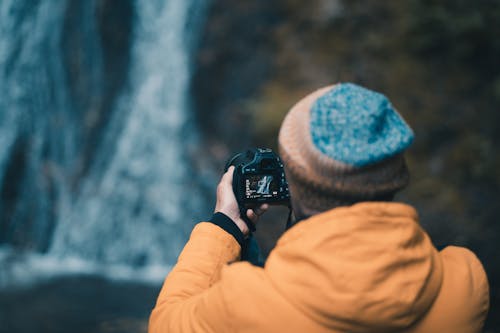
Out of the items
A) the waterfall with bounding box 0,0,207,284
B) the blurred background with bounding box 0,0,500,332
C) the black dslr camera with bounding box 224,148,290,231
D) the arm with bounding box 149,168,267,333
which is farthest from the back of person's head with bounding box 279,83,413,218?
the waterfall with bounding box 0,0,207,284

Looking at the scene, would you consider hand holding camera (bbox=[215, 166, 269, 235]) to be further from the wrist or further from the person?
the person

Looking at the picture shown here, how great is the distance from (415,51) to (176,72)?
3.31 m

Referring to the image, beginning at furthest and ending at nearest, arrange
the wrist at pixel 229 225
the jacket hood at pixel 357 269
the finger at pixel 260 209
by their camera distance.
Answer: the finger at pixel 260 209 → the wrist at pixel 229 225 → the jacket hood at pixel 357 269

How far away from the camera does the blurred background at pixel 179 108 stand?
613 centimetres

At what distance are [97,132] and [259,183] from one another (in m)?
5.78

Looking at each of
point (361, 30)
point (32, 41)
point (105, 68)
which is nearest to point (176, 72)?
point (105, 68)

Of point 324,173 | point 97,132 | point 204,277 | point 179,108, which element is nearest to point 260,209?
point 204,277

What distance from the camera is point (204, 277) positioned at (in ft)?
4.22

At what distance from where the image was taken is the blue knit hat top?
102cm

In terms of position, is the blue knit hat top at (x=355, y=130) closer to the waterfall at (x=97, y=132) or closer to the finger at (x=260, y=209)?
the finger at (x=260, y=209)

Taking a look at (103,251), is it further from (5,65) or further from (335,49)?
(335,49)

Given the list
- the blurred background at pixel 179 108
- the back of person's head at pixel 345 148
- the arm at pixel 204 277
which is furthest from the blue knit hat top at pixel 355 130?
the blurred background at pixel 179 108

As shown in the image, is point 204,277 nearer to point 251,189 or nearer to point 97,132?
point 251,189

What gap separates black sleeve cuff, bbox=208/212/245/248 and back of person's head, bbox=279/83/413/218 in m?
0.35
